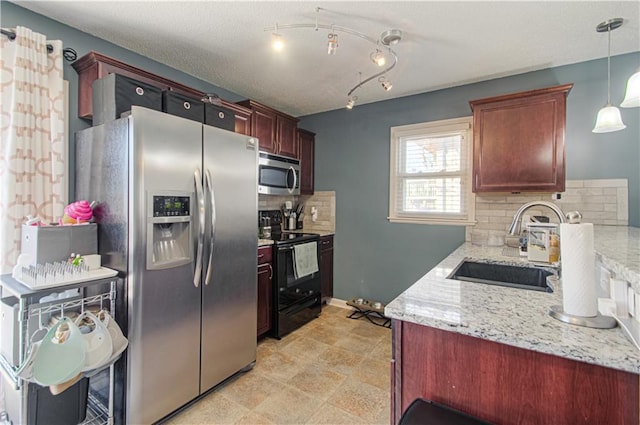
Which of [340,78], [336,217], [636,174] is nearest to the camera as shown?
[636,174]

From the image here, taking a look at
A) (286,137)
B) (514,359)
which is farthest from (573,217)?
(286,137)

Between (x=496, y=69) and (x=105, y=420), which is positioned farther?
(x=496, y=69)

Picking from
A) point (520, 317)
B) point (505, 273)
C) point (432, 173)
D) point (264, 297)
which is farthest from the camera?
point (432, 173)

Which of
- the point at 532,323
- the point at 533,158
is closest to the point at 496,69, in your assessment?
the point at 533,158

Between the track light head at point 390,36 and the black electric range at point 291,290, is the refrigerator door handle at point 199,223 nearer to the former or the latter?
the black electric range at point 291,290

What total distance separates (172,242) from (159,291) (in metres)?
0.30

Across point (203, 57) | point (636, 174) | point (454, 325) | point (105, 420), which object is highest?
point (203, 57)

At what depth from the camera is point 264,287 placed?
286 cm

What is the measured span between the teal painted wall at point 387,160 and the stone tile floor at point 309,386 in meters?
0.89

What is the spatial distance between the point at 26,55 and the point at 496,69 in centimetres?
364

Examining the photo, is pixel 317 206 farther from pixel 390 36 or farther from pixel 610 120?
pixel 610 120

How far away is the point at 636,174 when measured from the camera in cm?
245

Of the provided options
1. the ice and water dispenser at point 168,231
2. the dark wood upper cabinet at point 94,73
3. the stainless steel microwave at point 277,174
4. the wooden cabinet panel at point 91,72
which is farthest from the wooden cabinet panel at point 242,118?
the ice and water dispenser at point 168,231

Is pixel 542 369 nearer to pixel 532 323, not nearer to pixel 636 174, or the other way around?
pixel 532 323
